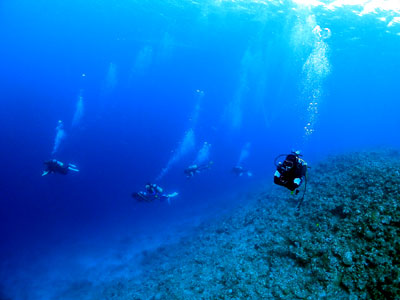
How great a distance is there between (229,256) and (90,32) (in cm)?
6479

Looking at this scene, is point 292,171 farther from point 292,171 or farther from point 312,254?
point 312,254

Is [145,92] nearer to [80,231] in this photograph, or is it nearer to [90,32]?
[90,32]

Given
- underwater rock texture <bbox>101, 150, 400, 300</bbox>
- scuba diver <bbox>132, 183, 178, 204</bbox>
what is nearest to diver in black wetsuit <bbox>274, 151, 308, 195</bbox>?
underwater rock texture <bbox>101, 150, 400, 300</bbox>

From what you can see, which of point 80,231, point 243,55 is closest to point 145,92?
point 243,55

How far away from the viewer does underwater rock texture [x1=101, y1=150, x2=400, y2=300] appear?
4270 millimetres

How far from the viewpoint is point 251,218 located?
880 cm

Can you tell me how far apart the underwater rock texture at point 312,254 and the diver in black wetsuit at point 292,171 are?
162 centimetres

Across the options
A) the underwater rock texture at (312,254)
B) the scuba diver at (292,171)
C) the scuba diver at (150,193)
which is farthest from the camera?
the scuba diver at (150,193)

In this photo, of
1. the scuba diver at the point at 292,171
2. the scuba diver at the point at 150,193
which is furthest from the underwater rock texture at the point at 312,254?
the scuba diver at the point at 150,193

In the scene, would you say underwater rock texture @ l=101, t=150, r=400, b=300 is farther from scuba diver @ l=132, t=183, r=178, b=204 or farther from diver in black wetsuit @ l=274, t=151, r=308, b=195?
scuba diver @ l=132, t=183, r=178, b=204

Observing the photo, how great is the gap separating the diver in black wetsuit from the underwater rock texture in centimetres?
162

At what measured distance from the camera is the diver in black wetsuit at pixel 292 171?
4.78m

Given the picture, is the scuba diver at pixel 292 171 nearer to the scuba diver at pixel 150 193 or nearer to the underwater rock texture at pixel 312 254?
the underwater rock texture at pixel 312 254

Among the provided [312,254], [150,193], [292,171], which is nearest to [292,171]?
[292,171]
